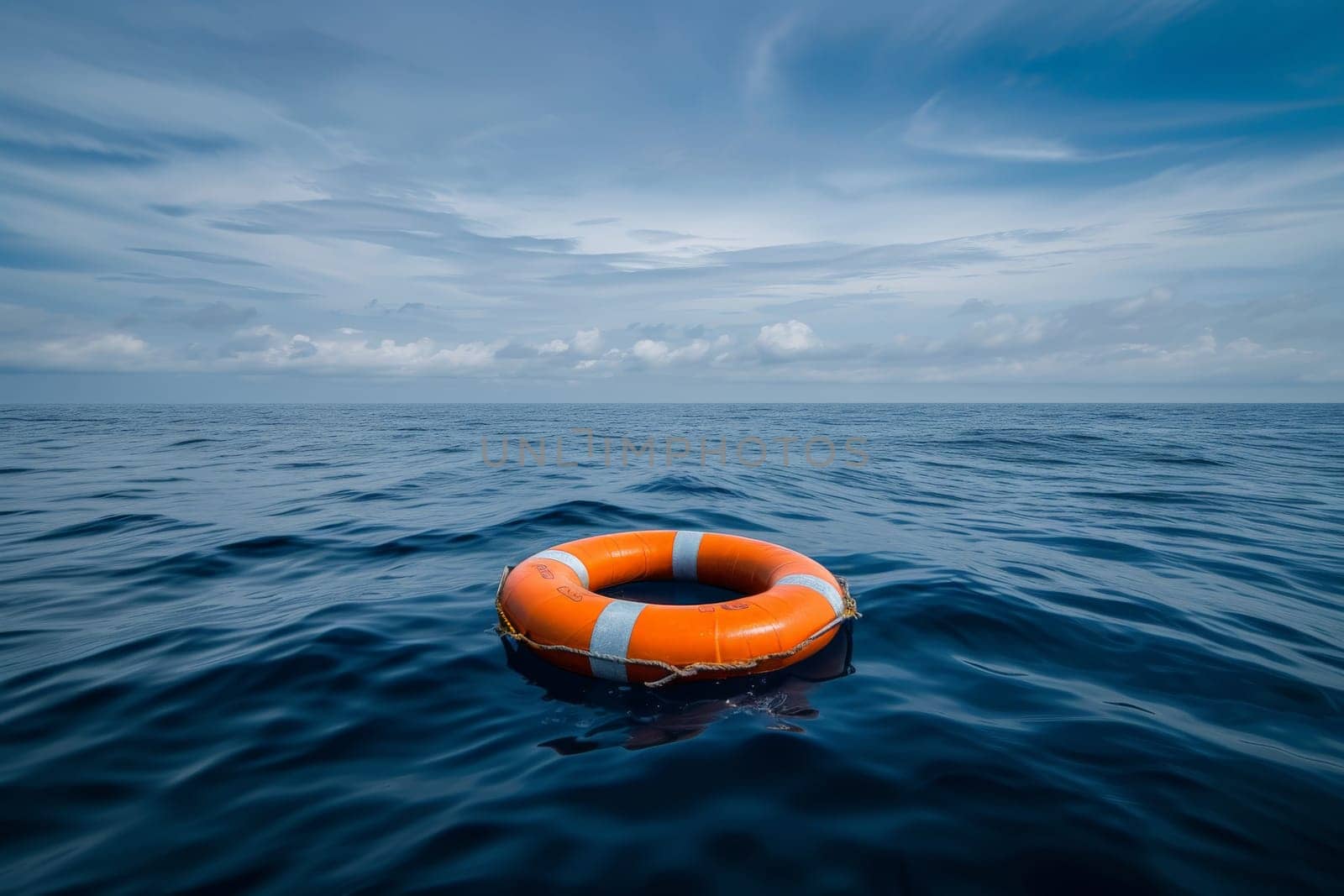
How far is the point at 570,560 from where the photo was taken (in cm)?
527

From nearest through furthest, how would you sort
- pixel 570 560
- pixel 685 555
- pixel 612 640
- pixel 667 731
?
pixel 667 731 → pixel 612 640 → pixel 570 560 → pixel 685 555

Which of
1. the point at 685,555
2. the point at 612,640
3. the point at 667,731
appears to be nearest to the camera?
the point at 667,731

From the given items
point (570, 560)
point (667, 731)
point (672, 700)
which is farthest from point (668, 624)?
point (570, 560)

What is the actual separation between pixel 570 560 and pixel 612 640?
1.48 meters

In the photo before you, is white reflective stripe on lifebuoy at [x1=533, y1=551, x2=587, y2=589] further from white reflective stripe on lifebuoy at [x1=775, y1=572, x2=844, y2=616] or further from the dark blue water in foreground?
white reflective stripe on lifebuoy at [x1=775, y1=572, x2=844, y2=616]

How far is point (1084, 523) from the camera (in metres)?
9.34

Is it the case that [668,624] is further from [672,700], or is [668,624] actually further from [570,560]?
[570,560]

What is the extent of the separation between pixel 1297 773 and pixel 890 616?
2573mm

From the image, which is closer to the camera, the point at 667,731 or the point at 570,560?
the point at 667,731

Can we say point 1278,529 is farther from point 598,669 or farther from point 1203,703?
point 598,669

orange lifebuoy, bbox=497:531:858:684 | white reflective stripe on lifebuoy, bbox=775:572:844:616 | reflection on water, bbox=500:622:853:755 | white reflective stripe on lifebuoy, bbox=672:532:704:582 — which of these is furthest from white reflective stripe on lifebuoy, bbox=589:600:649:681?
white reflective stripe on lifebuoy, bbox=672:532:704:582

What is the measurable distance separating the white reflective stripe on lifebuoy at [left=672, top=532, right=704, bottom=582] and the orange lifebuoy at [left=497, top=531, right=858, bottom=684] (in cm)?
82

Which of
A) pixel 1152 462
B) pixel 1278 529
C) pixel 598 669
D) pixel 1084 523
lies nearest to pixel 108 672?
pixel 598 669

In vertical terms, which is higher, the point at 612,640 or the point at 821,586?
the point at 821,586
